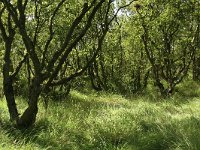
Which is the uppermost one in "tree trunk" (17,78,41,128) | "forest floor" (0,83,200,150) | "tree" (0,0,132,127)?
"tree" (0,0,132,127)

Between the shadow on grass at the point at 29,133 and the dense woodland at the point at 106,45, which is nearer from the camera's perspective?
the shadow on grass at the point at 29,133

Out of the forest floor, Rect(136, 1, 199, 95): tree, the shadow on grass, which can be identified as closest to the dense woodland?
Rect(136, 1, 199, 95): tree

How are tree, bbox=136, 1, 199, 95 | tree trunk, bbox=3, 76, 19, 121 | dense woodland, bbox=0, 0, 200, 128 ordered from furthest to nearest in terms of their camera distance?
tree, bbox=136, 1, 199, 95 < dense woodland, bbox=0, 0, 200, 128 < tree trunk, bbox=3, 76, 19, 121

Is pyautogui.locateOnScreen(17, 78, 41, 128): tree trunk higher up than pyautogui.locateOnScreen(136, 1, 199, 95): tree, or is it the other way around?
pyautogui.locateOnScreen(136, 1, 199, 95): tree

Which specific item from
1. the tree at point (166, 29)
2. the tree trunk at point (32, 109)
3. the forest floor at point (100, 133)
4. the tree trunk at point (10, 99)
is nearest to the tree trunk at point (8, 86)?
the tree trunk at point (10, 99)

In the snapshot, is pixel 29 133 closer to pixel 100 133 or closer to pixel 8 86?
pixel 100 133

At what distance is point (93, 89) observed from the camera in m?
22.2

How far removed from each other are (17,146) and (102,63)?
1662 cm

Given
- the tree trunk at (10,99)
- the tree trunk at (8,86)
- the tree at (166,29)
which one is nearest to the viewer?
the tree trunk at (10,99)

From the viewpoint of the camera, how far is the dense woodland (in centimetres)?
1220

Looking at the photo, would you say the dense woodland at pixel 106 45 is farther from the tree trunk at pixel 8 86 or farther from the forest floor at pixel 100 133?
the forest floor at pixel 100 133

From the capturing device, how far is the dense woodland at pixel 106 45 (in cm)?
1220

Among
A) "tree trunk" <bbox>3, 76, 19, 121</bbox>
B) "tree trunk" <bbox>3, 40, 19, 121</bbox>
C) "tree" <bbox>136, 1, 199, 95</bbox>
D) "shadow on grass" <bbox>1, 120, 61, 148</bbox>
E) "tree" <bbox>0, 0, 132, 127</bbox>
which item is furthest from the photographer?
"tree" <bbox>136, 1, 199, 95</bbox>

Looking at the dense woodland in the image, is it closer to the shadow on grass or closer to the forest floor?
the shadow on grass
